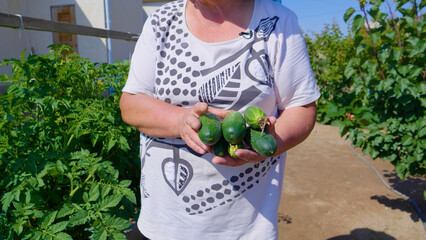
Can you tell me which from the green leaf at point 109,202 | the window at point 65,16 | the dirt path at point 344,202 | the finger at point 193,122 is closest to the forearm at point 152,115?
the finger at point 193,122

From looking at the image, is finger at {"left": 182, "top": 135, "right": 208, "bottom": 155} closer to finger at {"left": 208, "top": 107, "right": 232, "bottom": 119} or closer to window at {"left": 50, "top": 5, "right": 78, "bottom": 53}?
finger at {"left": 208, "top": 107, "right": 232, "bottom": 119}

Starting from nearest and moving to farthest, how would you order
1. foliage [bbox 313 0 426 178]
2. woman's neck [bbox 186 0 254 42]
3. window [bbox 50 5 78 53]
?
1. woman's neck [bbox 186 0 254 42]
2. foliage [bbox 313 0 426 178]
3. window [bbox 50 5 78 53]

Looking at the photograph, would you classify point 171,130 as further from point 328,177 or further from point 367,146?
point 328,177

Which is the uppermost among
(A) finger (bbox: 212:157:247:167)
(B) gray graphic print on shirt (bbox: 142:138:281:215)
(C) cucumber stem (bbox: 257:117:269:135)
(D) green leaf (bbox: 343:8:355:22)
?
(D) green leaf (bbox: 343:8:355:22)

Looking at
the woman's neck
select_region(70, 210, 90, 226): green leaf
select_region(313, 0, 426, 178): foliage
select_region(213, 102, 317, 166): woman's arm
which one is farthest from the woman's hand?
select_region(313, 0, 426, 178): foliage

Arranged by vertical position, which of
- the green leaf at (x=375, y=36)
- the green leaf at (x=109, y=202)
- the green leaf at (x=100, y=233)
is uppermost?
the green leaf at (x=375, y=36)

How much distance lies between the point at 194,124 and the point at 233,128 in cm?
13

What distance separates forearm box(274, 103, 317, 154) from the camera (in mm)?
1303

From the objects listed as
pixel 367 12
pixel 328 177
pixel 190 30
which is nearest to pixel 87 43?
pixel 328 177

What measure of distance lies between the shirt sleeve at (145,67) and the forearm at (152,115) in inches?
1.5

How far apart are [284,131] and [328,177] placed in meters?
4.09

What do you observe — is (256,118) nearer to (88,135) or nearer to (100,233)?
(100,233)

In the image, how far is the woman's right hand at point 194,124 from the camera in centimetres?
116

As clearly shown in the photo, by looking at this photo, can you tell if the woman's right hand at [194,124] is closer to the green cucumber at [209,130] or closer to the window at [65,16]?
the green cucumber at [209,130]
